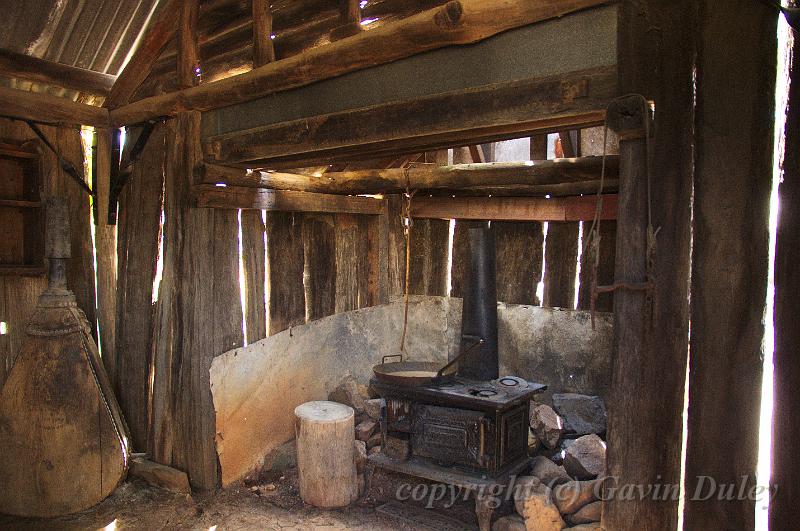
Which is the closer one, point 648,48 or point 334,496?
point 648,48

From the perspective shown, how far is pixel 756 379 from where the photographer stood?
216 centimetres

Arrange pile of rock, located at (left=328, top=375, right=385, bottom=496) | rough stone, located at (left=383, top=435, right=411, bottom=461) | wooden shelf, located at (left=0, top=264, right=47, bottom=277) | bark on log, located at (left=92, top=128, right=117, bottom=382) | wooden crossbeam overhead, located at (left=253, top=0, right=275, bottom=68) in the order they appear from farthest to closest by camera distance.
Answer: pile of rock, located at (left=328, top=375, right=385, bottom=496) < bark on log, located at (left=92, top=128, right=117, bottom=382) < rough stone, located at (left=383, top=435, right=411, bottom=461) < wooden shelf, located at (left=0, top=264, right=47, bottom=277) < wooden crossbeam overhead, located at (left=253, top=0, right=275, bottom=68)

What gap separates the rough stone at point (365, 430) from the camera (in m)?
5.46

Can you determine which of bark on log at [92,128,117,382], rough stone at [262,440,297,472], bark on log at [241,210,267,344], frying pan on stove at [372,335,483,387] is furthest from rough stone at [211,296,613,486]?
bark on log at [92,128,117,382]

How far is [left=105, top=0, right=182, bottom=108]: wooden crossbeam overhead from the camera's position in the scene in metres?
4.45

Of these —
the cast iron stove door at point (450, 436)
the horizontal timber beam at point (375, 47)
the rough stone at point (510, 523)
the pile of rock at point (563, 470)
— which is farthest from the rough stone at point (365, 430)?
the horizontal timber beam at point (375, 47)

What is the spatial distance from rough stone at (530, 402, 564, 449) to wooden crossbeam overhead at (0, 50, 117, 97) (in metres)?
4.79

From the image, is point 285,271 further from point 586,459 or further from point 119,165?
point 586,459

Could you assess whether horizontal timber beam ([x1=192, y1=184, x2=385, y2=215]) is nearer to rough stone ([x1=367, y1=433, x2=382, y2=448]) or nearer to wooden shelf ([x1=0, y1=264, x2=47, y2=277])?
wooden shelf ([x1=0, y1=264, x2=47, y2=277])

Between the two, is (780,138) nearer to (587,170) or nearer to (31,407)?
(587,170)

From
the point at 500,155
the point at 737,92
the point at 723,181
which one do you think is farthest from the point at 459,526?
the point at 500,155

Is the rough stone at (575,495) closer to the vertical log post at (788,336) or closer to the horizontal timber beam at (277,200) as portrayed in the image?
the vertical log post at (788,336)

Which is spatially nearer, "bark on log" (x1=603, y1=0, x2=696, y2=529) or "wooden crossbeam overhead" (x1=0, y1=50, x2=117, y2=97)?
"bark on log" (x1=603, y1=0, x2=696, y2=529)

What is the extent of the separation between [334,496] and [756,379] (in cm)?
339
